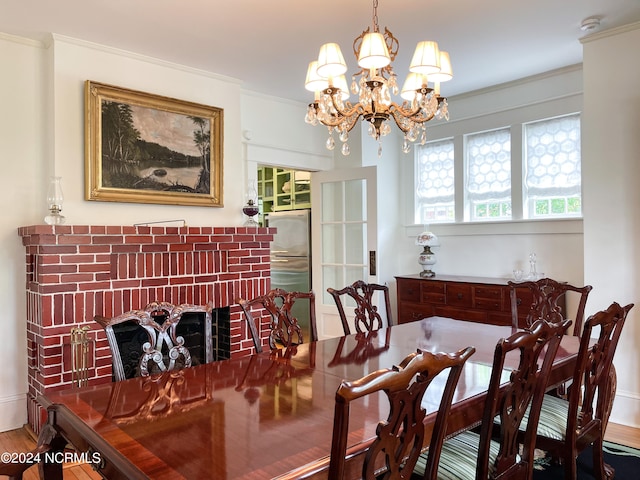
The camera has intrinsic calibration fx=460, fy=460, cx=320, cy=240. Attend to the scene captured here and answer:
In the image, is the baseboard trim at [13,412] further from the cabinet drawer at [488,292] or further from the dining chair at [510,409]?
the cabinet drawer at [488,292]

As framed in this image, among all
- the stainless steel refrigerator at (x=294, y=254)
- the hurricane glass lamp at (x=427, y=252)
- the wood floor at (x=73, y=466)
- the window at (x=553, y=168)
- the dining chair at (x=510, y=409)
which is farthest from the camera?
the stainless steel refrigerator at (x=294, y=254)

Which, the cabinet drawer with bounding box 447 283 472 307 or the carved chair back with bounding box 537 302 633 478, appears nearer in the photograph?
the carved chair back with bounding box 537 302 633 478

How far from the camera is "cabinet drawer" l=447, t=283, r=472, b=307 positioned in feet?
12.5

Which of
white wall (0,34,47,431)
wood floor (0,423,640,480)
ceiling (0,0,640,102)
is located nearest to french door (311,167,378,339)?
ceiling (0,0,640,102)

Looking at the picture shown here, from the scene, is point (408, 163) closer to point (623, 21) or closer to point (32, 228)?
point (623, 21)

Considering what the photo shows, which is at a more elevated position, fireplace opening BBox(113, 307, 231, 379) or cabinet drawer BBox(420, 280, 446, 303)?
cabinet drawer BBox(420, 280, 446, 303)

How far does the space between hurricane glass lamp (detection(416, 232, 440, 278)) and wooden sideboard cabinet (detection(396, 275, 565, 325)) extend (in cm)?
11

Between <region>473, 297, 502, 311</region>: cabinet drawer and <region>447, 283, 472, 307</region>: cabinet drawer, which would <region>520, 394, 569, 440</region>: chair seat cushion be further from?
<region>447, 283, 472, 307</region>: cabinet drawer

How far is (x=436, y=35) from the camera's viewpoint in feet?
9.70

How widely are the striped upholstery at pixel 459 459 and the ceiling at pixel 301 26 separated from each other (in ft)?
7.32

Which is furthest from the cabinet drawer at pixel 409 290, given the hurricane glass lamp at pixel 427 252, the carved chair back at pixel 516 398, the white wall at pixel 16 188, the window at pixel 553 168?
the white wall at pixel 16 188

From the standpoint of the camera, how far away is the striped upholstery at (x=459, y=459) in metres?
1.54

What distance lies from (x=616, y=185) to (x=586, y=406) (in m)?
1.70

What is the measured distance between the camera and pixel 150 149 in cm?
332
